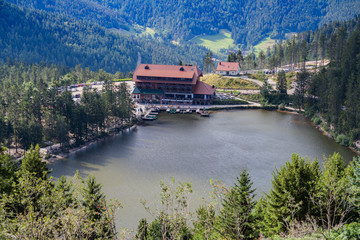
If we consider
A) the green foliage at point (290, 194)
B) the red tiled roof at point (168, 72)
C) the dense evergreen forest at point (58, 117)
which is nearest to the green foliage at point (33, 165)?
the green foliage at point (290, 194)

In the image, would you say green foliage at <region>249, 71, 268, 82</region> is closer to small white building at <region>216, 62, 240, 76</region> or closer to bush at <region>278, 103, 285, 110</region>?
small white building at <region>216, 62, 240, 76</region>

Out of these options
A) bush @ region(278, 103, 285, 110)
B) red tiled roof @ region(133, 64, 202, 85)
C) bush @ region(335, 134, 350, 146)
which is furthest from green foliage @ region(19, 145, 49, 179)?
bush @ region(278, 103, 285, 110)

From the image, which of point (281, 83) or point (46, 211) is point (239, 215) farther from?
point (281, 83)

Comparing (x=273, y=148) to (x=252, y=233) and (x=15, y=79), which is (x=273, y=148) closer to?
(x=252, y=233)

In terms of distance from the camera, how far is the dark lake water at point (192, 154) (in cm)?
5469

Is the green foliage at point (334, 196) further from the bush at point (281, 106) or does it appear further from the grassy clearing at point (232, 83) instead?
the grassy clearing at point (232, 83)

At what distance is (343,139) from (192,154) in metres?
34.5

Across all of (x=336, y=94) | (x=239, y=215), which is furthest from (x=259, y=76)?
(x=239, y=215)

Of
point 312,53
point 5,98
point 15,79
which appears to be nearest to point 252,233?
point 5,98

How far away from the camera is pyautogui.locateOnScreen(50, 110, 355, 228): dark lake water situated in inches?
2153

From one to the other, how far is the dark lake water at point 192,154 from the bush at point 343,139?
1384mm

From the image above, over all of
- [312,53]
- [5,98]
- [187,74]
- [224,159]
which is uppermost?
[312,53]

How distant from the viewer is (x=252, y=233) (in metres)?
30.4

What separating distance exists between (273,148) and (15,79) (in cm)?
10483
